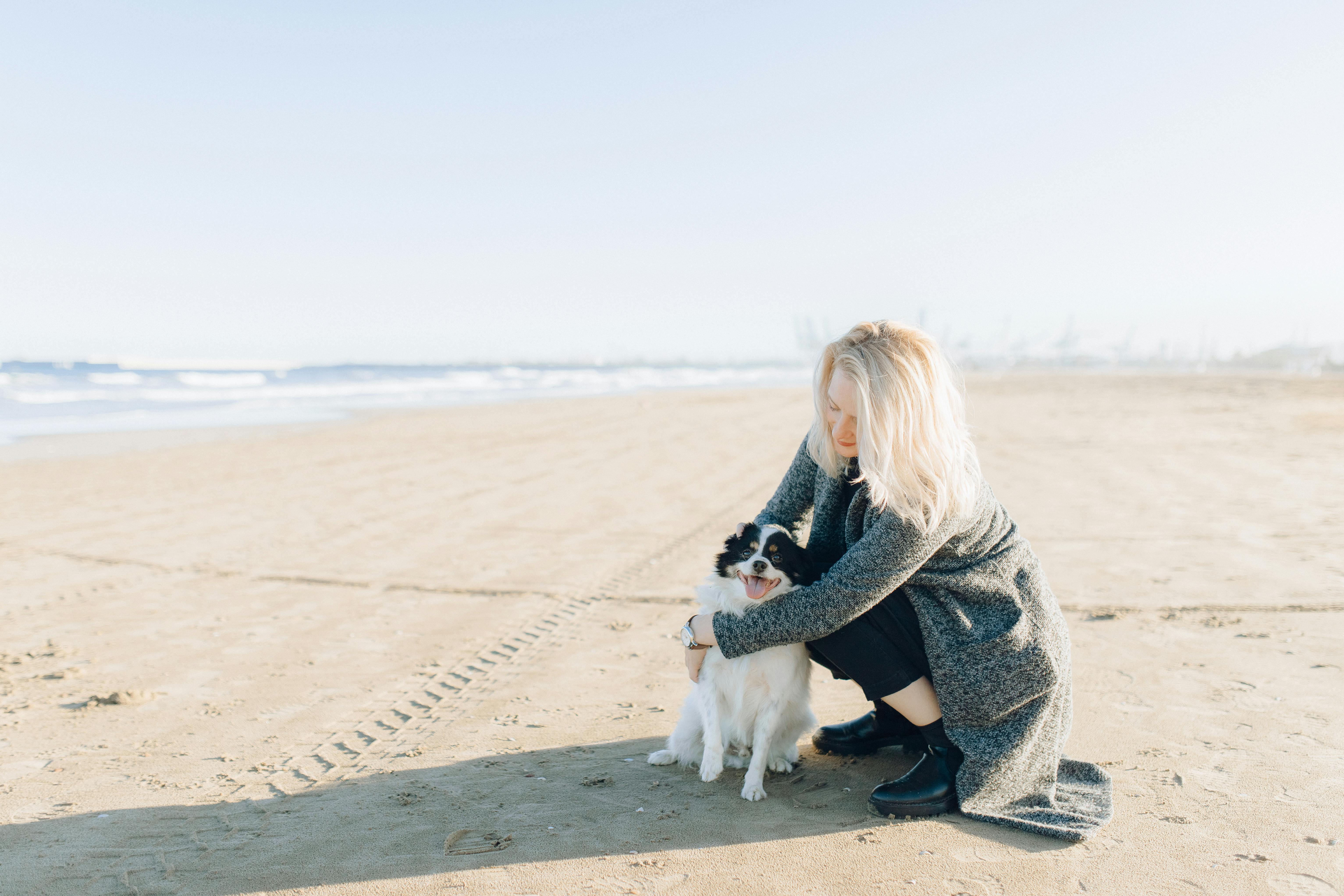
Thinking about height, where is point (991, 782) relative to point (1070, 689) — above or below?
below

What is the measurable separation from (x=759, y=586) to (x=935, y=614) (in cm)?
55

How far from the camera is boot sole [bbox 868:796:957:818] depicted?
250 centimetres

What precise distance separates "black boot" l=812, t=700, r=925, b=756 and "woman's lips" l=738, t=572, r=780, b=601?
0.70 m

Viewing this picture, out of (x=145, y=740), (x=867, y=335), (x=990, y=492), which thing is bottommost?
(x=145, y=740)

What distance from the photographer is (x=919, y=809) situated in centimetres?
250

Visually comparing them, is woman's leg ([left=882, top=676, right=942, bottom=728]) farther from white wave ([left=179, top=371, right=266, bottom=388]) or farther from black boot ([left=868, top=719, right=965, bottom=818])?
white wave ([left=179, top=371, right=266, bottom=388])

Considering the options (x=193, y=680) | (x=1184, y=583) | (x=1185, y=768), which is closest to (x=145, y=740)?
(x=193, y=680)

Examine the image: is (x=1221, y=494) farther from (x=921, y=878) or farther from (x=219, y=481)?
(x=219, y=481)

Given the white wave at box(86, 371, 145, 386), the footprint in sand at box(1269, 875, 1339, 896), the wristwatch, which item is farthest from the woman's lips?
the white wave at box(86, 371, 145, 386)

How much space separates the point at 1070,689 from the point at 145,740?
11.2 ft

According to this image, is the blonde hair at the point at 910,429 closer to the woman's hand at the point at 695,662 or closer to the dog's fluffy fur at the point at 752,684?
the dog's fluffy fur at the point at 752,684

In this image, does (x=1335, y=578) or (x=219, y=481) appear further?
(x=219, y=481)

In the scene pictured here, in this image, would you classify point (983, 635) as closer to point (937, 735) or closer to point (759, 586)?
point (937, 735)

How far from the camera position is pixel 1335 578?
492 cm
